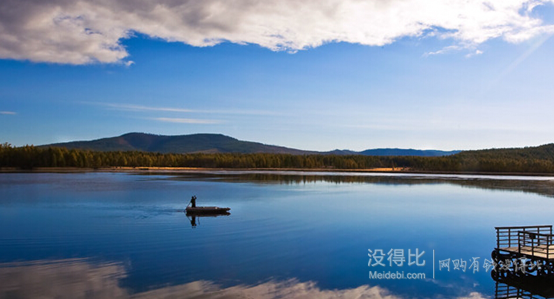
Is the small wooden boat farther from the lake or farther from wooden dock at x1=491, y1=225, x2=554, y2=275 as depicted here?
wooden dock at x1=491, y1=225, x2=554, y2=275

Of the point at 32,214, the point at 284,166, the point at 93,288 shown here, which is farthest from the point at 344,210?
the point at 284,166

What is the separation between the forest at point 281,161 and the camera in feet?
355

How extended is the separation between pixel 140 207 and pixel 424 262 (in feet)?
68.1

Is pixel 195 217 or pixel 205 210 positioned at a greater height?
pixel 205 210

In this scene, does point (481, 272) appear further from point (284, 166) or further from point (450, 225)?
point (284, 166)

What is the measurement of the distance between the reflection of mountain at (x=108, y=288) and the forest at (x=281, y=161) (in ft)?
341

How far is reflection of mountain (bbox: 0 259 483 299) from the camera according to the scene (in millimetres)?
11875

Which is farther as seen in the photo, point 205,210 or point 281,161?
point 281,161

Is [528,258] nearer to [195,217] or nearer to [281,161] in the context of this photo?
[195,217]

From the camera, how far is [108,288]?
40.7 ft

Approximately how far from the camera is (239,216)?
2767 cm

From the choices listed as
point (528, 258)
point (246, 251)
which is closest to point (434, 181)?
point (528, 258)

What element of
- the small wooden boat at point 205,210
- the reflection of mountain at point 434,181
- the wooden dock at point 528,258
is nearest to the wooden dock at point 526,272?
the wooden dock at point 528,258

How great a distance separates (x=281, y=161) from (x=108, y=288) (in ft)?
453
